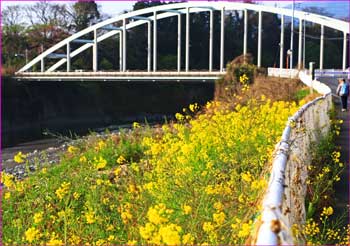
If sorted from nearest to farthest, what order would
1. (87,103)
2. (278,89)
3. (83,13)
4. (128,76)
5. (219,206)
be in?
(219,206) → (278,89) → (128,76) → (87,103) → (83,13)

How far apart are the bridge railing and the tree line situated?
48563 millimetres

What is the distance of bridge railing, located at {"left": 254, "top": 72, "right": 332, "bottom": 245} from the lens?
2431 mm

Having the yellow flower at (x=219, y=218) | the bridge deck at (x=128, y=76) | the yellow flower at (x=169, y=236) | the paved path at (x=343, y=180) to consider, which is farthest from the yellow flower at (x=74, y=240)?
the bridge deck at (x=128, y=76)

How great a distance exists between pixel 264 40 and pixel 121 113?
53.0 ft

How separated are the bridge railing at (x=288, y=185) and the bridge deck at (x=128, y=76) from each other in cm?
2892

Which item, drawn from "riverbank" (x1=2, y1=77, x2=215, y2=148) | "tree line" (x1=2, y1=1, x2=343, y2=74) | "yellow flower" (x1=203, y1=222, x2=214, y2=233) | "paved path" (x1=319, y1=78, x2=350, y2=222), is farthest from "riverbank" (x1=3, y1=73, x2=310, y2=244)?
"tree line" (x1=2, y1=1, x2=343, y2=74)

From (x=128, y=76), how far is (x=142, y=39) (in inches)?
767

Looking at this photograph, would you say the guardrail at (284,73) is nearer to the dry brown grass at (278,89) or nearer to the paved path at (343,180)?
the dry brown grass at (278,89)

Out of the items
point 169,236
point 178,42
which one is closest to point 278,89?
point 169,236

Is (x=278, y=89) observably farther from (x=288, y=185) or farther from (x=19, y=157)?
(x=288, y=185)

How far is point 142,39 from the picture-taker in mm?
60125

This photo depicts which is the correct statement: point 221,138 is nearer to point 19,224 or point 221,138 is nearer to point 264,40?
point 19,224

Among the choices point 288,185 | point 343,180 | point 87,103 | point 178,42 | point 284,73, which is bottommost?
point 87,103

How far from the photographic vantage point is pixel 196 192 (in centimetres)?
421
